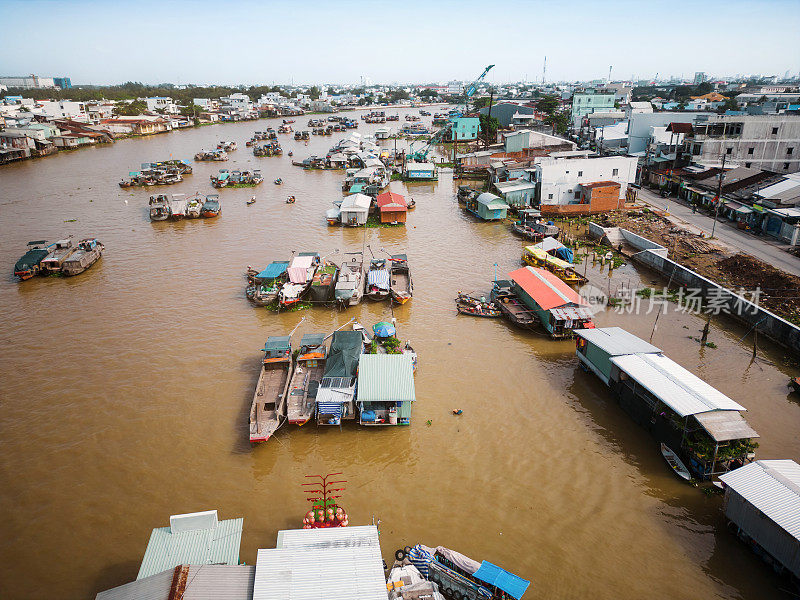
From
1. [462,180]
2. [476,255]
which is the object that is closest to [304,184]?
[462,180]

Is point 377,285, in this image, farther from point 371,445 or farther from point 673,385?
point 673,385

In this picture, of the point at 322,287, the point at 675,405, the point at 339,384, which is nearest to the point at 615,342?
the point at 675,405

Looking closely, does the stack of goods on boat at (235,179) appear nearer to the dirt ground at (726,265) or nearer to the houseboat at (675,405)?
the dirt ground at (726,265)

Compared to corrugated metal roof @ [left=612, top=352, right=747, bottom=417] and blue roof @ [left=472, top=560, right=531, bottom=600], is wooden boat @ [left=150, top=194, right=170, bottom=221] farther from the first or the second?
blue roof @ [left=472, top=560, right=531, bottom=600]

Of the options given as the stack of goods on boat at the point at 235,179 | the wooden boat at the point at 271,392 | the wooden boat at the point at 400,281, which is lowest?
the wooden boat at the point at 271,392

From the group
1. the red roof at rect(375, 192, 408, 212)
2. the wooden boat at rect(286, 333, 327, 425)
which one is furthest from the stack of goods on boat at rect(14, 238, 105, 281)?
the red roof at rect(375, 192, 408, 212)

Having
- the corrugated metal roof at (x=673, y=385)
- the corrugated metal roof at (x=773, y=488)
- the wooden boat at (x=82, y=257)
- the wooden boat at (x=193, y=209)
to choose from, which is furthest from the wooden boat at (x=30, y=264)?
the corrugated metal roof at (x=773, y=488)
